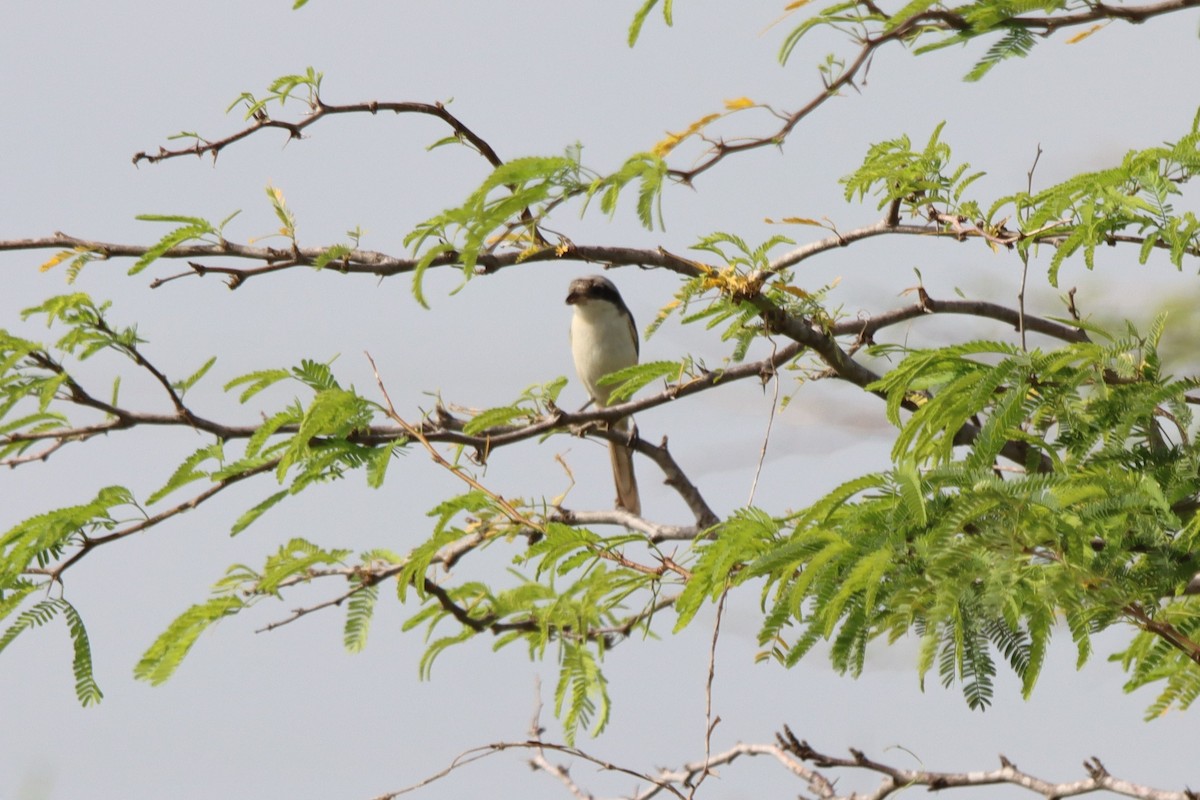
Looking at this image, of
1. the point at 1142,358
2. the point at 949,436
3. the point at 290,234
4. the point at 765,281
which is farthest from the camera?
the point at 290,234

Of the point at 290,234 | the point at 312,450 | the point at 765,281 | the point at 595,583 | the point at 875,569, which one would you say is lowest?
the point at 875,569

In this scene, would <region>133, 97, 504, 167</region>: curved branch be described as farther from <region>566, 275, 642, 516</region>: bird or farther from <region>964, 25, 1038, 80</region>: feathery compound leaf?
<region>566, 275, 642, 516</region>: bird

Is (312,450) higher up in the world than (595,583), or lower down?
higher up

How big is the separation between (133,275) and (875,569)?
313cm

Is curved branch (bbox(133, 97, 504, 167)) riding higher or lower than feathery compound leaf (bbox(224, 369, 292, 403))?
higher

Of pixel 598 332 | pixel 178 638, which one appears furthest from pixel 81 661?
pixel 598 332

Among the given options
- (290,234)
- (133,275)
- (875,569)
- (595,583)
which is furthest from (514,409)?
(875,569)

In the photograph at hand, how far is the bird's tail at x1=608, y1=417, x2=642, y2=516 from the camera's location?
9.77m

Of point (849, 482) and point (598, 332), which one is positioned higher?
point (598, 332)

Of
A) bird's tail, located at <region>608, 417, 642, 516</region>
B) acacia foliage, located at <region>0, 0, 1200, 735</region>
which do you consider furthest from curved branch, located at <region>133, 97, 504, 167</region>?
bird's tail, located at <region>608, 417, 642, 516</region>

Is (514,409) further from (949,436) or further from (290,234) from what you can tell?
(949,436)

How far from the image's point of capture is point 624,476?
985 cm

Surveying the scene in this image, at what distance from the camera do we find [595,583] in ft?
17.6

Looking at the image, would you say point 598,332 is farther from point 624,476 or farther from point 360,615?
point 360,615
